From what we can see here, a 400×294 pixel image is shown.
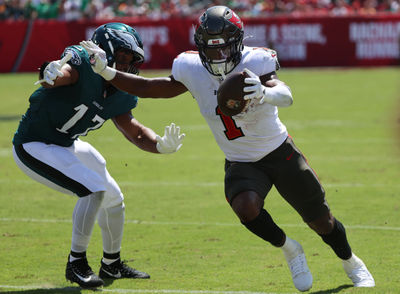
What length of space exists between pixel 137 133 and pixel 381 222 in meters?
2.35

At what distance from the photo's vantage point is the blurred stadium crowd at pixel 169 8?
72.2 feet

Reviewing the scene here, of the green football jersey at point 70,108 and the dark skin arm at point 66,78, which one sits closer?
the dark skin arm at point 66,78

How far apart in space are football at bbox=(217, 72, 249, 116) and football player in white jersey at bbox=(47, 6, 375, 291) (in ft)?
0.59

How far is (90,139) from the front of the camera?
10.4 metres

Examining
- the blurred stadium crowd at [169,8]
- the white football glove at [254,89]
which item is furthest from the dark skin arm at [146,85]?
the blurred stadium crowd at [169,8]

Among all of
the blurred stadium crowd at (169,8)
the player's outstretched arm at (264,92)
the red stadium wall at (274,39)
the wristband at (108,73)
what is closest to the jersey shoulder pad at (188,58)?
the wristband at (108,73)

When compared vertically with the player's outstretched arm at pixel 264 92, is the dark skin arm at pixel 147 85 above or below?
below

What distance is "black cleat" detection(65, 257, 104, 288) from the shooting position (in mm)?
4414

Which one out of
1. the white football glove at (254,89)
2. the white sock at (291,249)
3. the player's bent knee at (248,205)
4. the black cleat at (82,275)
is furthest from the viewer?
the black cleat at (82,275)

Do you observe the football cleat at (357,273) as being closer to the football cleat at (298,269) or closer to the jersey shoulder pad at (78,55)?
the football cleat at (298,269)

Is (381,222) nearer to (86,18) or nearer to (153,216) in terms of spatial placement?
(153,216)

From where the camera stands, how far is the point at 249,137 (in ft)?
14.1

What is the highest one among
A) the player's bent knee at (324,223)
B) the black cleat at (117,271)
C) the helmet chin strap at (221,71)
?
the helmet chin strap at (221,71)

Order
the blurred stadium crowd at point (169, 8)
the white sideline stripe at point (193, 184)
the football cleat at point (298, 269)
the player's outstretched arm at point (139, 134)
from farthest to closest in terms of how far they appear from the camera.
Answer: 1. the blurred stadium crowd at point (169, 8)
2. the white sideline stripe at point (193, 184)
3. the player's outstretched arm at point (139, 134)
4. the football cleat at point (298, 269)
